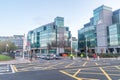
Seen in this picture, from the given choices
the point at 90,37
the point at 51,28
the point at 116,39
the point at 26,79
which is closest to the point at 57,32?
the point at 51,28

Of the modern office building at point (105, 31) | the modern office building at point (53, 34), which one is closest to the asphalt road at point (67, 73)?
the modern office building at point (105, 31)

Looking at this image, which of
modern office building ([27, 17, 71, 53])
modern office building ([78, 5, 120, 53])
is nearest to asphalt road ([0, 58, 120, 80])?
modern office building ([78, 5, 120, 53])

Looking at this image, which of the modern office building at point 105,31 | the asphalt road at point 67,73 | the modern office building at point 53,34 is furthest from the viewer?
the modern office building at point 53,34

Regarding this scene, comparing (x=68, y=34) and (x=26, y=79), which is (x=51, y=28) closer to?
(x=68, y=34)

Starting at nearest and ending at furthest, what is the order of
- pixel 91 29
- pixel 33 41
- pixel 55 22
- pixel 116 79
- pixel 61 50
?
pixel 116 79
pixel 61 50
pixel 91 29
pixel 55 22
pixel 33 41

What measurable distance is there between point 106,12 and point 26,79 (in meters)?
85.3

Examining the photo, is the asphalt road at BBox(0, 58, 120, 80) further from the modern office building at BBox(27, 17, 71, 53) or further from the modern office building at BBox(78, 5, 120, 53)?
the modern office building at BBox(27, 17, 71, 53)

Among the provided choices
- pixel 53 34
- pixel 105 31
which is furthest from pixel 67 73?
pixel 53 34

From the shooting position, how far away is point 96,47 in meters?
98.4

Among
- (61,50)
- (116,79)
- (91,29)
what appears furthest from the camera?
(91,29)

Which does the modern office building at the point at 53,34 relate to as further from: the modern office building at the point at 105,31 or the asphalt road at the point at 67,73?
the asphalt road at the point at 67,73

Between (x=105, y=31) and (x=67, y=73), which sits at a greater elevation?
(x=105, y=31)

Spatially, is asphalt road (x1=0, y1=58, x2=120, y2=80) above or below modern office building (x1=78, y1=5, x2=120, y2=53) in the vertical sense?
below

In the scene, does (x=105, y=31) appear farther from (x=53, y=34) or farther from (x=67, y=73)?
(x=67, y=73)
